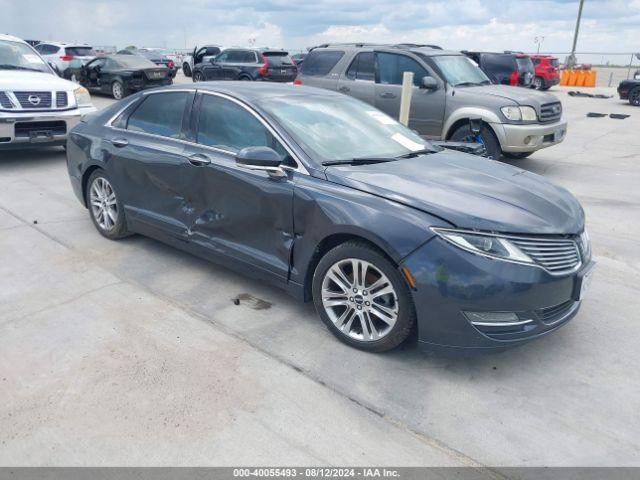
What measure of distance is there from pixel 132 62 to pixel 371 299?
56.3 ft

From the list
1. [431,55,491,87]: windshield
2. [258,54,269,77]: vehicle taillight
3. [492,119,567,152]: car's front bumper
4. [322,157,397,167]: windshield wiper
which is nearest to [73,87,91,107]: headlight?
[431,55,491,87]: windshield

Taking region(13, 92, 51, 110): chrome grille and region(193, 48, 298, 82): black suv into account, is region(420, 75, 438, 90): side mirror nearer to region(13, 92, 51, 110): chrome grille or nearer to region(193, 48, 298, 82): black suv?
region(13, 92, 51, 110): chrome grille

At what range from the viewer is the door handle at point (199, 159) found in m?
4.14

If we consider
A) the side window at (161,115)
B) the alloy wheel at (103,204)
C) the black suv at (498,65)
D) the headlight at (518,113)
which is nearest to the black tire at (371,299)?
the side window at (161,115)

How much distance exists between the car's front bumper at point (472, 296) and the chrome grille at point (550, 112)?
599 cm

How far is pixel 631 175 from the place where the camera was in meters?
8.78

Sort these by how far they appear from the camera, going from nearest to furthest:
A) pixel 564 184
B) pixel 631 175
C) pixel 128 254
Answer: pixel 128 254
pixel 564 184
pixel 631 175

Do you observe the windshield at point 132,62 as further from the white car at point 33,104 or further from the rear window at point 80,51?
the white car at point 33,104

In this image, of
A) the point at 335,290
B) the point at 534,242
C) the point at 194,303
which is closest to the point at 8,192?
the point at 194,303

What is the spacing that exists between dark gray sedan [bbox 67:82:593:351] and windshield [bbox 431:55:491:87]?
185 inches

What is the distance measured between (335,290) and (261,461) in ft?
4.12

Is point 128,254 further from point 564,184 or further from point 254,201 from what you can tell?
point 564,184

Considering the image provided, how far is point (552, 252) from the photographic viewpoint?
125 inches

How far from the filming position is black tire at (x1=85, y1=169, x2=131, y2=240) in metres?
5.06
